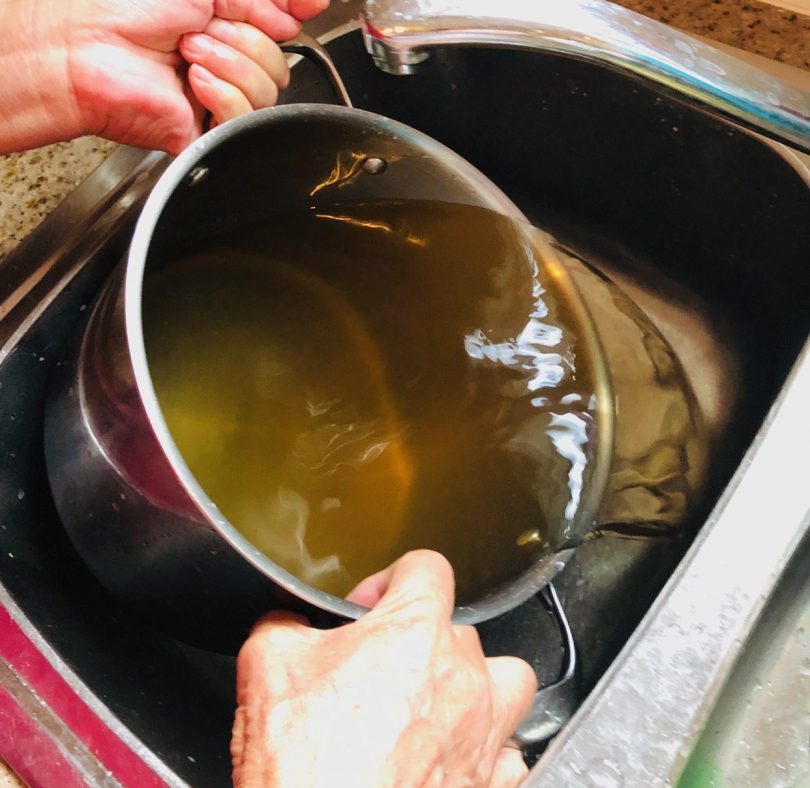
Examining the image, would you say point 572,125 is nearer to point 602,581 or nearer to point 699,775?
point 602,581

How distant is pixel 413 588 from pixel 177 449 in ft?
0.52

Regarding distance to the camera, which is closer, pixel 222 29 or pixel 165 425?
pixel 165 425

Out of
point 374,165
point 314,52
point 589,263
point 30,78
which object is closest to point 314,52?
point 314,52

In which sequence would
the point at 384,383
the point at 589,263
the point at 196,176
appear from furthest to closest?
the point at 589,263 → the point at 384,383 → the point at 196,176

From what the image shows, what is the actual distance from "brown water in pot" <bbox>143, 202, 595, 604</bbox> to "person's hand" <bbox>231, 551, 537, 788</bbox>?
13cm

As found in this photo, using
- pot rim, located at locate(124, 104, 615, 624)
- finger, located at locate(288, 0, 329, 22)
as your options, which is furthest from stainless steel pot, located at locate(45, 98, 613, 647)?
finger, located at locate(288, 0, 329, 22)

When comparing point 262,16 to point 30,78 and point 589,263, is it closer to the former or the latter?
point 30,78

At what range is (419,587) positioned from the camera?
1.42 feet

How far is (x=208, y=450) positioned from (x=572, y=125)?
0.44 metres

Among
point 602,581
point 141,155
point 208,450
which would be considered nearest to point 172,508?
point 208,450

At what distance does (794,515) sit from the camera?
1.40ft

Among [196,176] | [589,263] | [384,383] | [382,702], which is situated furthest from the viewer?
[589,263]

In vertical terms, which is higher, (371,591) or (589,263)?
(589,263)

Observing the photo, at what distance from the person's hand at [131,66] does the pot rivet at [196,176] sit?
→ 0.05 metres
